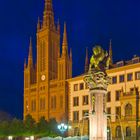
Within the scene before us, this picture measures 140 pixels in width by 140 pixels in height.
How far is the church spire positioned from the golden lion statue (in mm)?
82520

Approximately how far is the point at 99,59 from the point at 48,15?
3365 inches

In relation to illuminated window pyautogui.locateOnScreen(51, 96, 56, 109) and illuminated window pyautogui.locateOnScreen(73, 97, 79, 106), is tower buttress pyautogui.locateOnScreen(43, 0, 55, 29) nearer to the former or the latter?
illuminated window pyautogui.locateOnScreen(51, 96, 56, 109)

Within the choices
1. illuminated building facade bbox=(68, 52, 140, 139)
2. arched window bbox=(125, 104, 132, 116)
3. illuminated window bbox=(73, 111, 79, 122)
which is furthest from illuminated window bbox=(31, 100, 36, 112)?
arched window bbox=(125, 104, 132, 116)

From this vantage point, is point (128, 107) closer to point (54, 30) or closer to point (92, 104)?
point (54, 30)

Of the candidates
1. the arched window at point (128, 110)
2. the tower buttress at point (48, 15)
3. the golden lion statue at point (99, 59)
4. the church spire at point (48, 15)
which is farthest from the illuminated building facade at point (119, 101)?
the golden lion statue at point (99, 59)

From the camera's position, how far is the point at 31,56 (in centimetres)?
11281

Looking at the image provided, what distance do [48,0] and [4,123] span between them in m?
42.3

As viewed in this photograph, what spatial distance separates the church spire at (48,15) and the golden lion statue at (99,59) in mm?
82520

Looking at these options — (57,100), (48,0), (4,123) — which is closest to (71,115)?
(57,100)

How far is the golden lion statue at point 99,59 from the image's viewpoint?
25.2 metres

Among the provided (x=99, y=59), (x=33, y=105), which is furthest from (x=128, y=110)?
(x=99, y=59)

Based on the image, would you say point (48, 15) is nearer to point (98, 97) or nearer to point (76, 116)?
point (76, 116)

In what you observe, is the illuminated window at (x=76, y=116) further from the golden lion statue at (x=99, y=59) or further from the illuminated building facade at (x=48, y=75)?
the golden lion statue at (x=99, y=59)

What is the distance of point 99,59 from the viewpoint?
25312 mm
